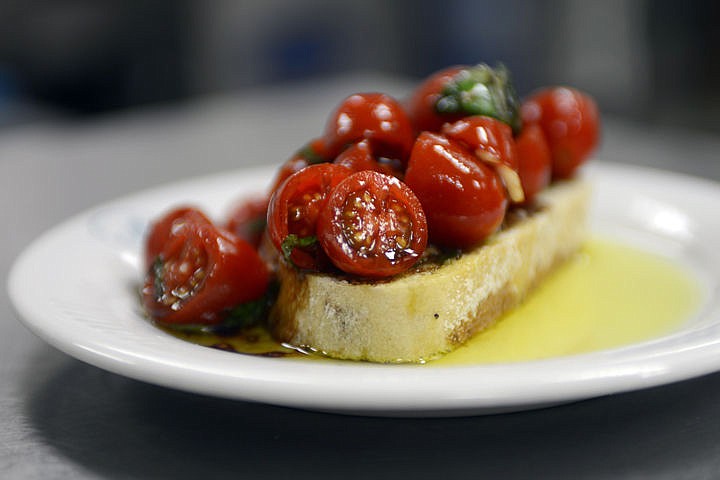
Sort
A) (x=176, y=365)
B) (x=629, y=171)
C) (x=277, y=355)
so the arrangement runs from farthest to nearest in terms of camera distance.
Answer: (x=629, y=171), (x=277, y=355), (x=176, y=365)

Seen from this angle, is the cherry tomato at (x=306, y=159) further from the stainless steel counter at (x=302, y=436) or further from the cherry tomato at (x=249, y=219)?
the stainless steel counter at (x=302, y=436)

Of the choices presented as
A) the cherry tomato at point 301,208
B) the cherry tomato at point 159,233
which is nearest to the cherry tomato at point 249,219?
the cherry tomato at point 159,233

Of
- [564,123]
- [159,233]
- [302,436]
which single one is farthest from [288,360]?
[564,123]

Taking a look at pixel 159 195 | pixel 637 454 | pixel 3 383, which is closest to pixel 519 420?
pixel 637 454

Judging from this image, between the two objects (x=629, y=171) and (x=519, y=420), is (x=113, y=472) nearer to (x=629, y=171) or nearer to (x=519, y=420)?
(x=519, y=420)

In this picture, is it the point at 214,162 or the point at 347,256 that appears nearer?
the point at 347,256

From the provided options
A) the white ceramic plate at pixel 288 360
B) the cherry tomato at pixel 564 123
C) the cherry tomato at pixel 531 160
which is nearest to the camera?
the white ceramic plate at pixel 288 360

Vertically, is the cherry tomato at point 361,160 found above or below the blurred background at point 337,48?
above
